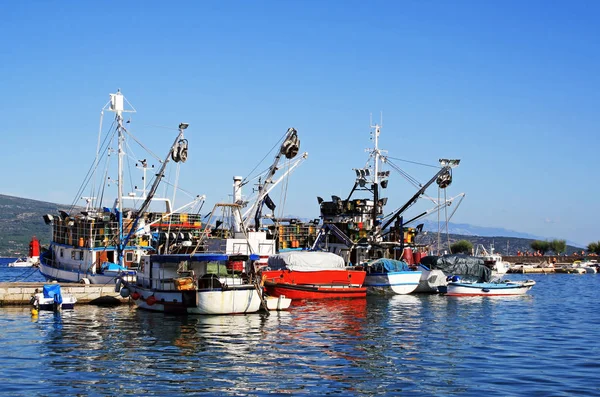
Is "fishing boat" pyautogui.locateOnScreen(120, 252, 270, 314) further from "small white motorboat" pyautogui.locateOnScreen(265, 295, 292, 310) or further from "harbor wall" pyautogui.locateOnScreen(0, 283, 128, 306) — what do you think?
"harbor wall" pyautogui.locateOnScreen(0, 283, 128, 306)

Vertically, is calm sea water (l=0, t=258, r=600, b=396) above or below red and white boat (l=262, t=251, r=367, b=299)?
below

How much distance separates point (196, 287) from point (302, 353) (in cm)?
1629

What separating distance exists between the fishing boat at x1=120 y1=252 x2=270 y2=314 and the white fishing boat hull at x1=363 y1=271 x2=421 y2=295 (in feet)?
60.9

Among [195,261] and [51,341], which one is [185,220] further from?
[51,341]

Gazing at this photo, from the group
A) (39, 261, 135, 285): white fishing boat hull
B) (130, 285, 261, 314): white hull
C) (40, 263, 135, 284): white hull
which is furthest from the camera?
(40, 263, 135, 284): white hull

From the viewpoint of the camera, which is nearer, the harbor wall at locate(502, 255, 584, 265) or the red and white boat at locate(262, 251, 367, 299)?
the red and white boat at locate(262, 251, 367, 299)

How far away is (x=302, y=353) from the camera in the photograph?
35.0 m

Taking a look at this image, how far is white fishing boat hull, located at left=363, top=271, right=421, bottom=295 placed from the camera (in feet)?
226

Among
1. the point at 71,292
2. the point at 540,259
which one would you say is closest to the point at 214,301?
the point at 71,292

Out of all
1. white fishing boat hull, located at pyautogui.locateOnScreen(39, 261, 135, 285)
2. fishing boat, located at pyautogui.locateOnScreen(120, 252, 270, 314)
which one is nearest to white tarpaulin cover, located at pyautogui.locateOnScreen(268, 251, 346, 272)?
fishing boat, located at pyautogui.locateOnScreen(120, 252, 270, 314)

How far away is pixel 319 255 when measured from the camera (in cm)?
6612

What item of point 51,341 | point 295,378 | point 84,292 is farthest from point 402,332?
point 84,292

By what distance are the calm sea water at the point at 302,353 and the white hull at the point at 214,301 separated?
73 centimetres

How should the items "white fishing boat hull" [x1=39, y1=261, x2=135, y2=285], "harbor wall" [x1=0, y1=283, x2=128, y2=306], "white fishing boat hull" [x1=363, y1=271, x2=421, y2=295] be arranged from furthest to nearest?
"white fishing boat hull" [x1=363, y1=271, x2=421, y2=295]
"white fishing boat hull" [x1=39, y1=261, x2=135, y2=285]
"harbor wall" [x1=0, y1=283, x2=128, y2=306]
